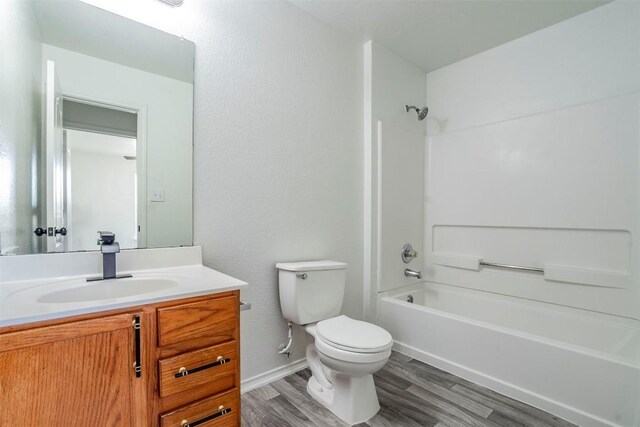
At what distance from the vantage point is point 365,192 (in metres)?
2.44

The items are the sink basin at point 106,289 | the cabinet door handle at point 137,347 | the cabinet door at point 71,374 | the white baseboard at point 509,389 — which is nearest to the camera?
the cabinet door at point 71,374

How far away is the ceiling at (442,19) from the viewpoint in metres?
1.96

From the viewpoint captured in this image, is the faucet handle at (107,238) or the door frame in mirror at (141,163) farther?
the door frame in mirror at (141,163)

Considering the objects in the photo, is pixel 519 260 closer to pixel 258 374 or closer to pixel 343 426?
pixel 343 426

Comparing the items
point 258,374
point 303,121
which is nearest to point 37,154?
point 303,121

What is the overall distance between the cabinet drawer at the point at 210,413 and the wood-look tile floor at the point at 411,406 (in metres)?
0.47

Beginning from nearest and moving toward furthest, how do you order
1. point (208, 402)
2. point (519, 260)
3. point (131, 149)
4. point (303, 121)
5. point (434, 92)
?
point (208, 402), point (131, 149), point (303, 121), point (519, 260), point (434, 92)

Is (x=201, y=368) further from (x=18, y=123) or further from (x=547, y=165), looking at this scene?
(x=547, y=165)

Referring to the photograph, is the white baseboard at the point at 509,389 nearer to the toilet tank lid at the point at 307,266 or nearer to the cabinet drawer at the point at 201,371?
the toilet tank lid at the point at 307,266

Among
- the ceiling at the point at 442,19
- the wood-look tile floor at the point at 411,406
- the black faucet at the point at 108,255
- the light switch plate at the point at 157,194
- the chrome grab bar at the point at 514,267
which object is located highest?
→ the ceiling at the point at 442,19

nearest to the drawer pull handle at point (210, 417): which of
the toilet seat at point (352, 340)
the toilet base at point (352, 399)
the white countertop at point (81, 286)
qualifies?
the white countertop at point (81, 286)

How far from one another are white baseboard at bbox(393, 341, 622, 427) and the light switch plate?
6.40ft

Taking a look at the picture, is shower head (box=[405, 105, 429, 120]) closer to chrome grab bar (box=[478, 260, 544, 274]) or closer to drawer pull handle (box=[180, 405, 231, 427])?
chrome grab bar (box=[478, 260, 544, 274])

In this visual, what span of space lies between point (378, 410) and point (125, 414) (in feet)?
4.07
